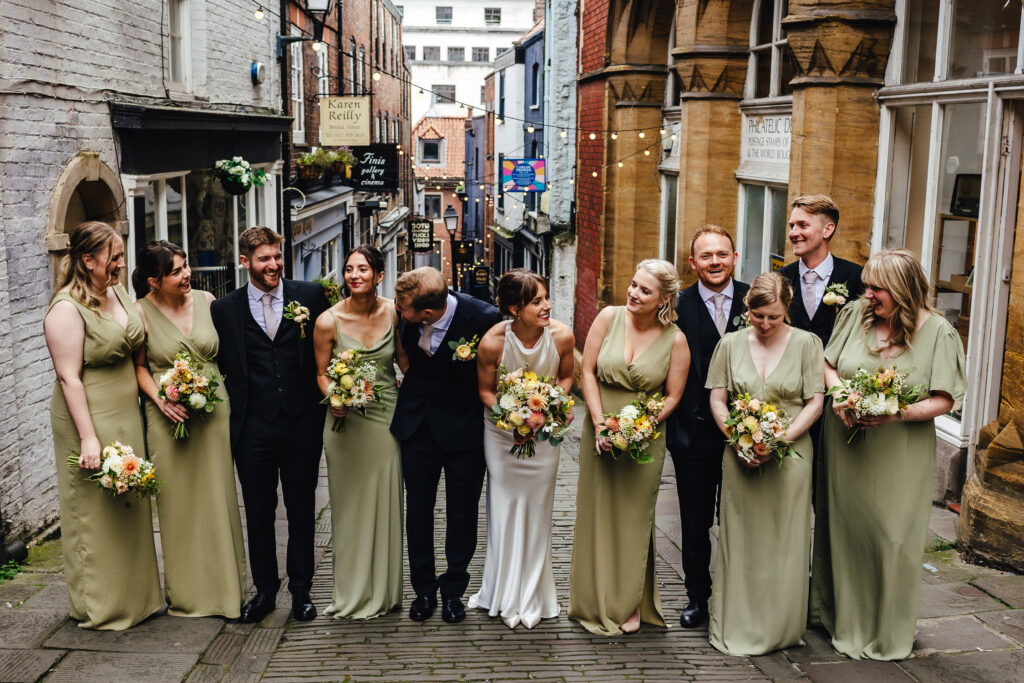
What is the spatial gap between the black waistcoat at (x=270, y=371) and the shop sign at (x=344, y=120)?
521 inches

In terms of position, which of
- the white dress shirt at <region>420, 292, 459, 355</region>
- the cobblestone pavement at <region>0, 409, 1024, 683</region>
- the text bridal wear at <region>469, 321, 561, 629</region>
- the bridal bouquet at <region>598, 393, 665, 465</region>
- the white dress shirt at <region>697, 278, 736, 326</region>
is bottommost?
the cobblestone pavement at <region>0, 409, 1024, 683</region>

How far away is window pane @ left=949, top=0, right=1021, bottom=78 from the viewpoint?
20.0 feet

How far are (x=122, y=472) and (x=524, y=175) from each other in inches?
681

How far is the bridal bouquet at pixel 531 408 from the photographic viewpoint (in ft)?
15.0

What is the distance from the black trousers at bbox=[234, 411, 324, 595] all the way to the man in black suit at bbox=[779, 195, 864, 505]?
2.64m

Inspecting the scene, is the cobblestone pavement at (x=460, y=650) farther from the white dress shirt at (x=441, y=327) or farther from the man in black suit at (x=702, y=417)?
the white dress shirt at (x=441, y=327)

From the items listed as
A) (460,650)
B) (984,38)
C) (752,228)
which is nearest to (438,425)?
(460,650)

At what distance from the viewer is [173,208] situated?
1071 centimetres

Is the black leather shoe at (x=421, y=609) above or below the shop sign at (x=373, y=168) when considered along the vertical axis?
below

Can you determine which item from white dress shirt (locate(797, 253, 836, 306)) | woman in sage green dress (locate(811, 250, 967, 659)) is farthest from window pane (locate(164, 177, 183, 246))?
woman in sage green dress (locate(811, 250, 967, 659))

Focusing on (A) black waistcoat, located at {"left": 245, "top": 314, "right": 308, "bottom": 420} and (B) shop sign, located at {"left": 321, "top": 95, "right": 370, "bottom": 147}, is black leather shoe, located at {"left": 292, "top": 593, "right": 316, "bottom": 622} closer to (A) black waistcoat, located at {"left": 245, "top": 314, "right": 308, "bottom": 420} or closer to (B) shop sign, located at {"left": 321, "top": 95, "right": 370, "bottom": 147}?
(A) black waistcoat, located at {"left": 245, "top": 314, "right": 308, "bottom": 420}

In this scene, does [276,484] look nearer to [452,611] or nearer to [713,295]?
[452,611]

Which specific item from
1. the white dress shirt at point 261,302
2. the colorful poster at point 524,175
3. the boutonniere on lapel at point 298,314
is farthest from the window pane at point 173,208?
the colorful poster at point 524,175

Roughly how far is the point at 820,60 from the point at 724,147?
331cm
